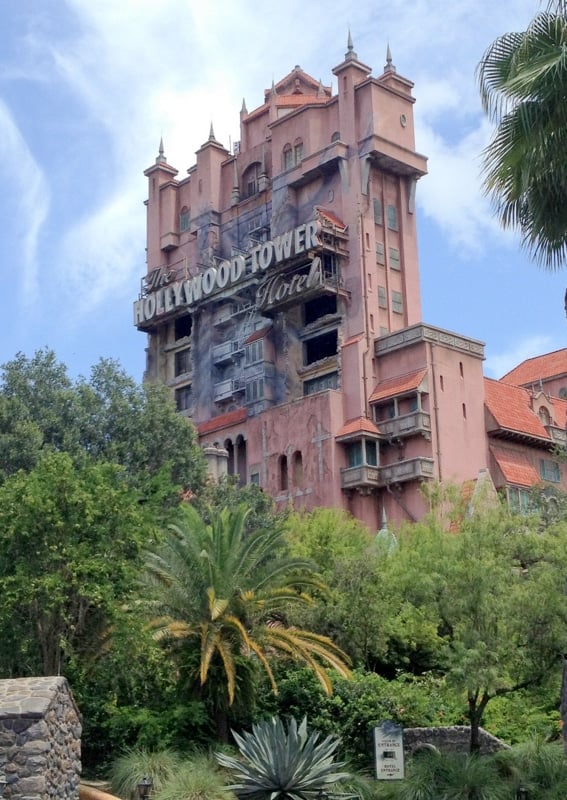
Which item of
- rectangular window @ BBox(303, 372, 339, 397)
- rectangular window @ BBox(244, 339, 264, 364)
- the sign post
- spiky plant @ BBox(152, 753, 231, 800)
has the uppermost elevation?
rectangular window @ BBox(244, 339, 264, 364)

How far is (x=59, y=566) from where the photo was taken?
25.6 meters

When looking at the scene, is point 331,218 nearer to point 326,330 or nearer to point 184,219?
point 326,330

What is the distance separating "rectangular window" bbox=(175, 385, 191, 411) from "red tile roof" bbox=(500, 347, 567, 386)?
1954 cm

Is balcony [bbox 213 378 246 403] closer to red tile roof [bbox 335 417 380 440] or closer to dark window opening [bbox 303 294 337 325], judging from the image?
dark window opening [bbox 303 294 337 325]

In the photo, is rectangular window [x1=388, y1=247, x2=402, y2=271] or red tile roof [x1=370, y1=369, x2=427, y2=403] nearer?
red tile roof [x1=370, y1=369, x2=427, y2=403]

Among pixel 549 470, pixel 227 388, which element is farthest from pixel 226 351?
pixel 549 470

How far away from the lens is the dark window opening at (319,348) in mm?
63281

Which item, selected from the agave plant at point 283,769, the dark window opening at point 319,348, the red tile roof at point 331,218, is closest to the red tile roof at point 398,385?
the dark window opening at point 319,348

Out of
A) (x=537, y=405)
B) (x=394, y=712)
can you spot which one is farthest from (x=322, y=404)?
(x=394, y=712)

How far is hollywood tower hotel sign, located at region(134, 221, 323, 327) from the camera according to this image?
61472 millimetres

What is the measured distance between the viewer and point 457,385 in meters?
57.9

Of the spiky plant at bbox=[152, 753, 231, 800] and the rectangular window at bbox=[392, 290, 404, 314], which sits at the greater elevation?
the rectangular window at bbox=[392, 290, 404, 314]

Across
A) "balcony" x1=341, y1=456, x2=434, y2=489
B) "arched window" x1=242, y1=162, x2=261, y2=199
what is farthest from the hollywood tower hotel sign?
"balcony" x1=341, y1=456, x2=434, y2=489

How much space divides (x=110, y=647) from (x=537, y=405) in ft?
136
